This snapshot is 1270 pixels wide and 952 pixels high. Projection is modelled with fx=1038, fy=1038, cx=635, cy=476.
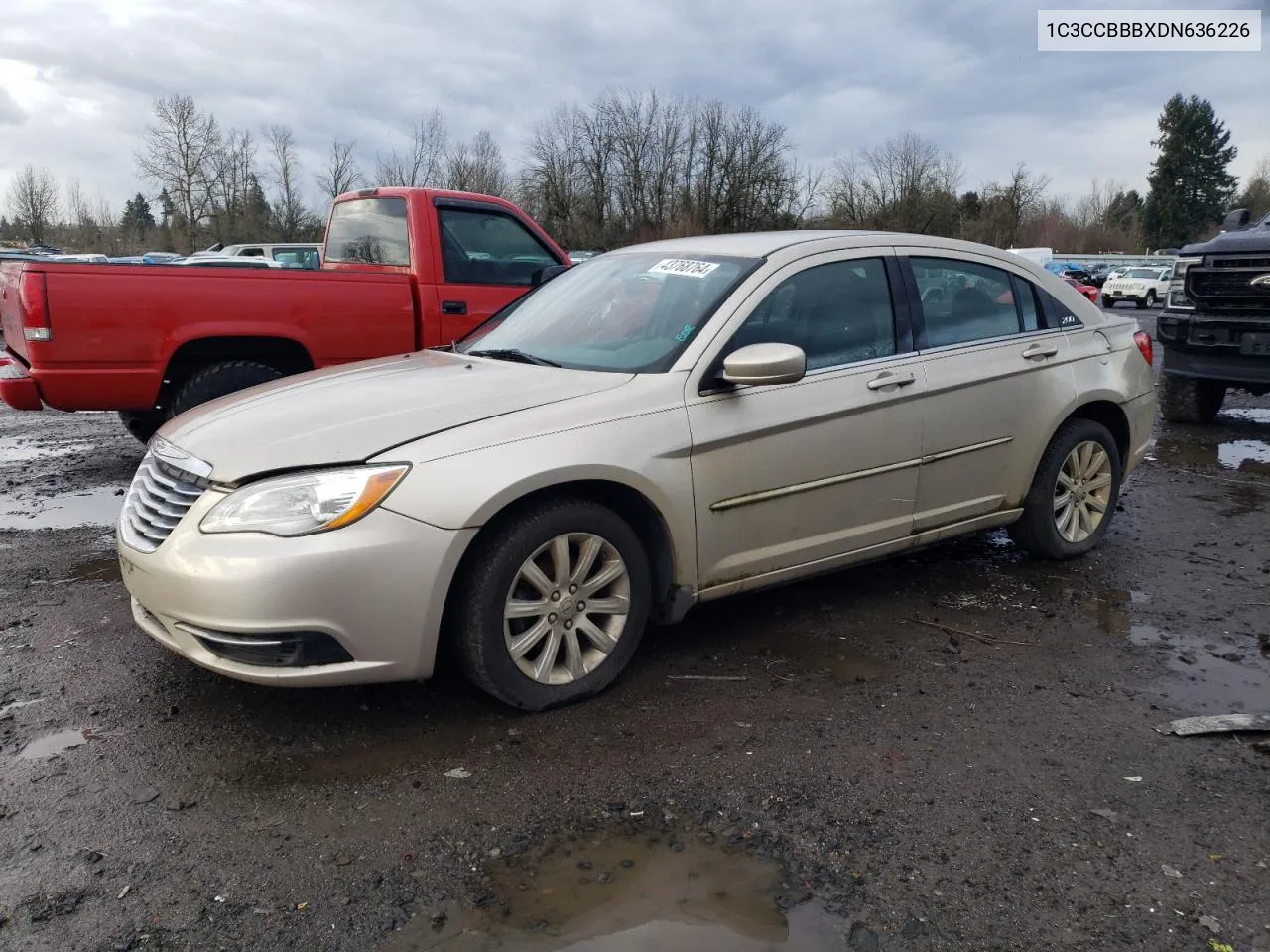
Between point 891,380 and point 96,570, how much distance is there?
388 centimetres

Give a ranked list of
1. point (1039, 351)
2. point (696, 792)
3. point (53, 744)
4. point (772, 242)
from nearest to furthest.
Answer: point (696, 792), point (53, 744), point (772, 242), point (1039, 351)

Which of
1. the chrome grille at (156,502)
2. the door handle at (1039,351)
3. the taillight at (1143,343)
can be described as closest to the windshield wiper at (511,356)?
the chrome grille at (156,502)

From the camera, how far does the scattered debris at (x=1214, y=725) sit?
11.2 ft

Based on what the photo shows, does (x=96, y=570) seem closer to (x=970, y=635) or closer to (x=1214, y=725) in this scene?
(x=970, y=635)

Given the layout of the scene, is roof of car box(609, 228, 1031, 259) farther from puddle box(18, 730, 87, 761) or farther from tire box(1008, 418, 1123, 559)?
puddle box(18, 730, 87, 761)

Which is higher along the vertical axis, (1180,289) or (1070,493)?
(1180,289)

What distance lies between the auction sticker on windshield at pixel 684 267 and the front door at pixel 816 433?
12.0 inches

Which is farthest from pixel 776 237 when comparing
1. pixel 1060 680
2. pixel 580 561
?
pixel 1060 680

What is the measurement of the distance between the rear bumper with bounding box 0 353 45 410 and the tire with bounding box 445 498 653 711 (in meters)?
3.99

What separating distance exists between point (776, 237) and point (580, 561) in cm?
181

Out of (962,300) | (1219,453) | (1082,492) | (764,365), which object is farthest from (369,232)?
(1219,453)

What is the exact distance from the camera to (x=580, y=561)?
3510mm

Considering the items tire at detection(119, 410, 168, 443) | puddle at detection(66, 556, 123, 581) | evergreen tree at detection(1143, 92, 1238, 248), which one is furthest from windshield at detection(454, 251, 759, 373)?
evergreen tree at detection(1143, 92, 1238, 248)

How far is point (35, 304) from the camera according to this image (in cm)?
577
